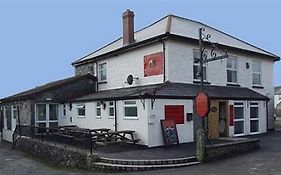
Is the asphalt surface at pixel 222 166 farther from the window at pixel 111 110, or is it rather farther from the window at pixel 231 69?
the window at pixel 231 69

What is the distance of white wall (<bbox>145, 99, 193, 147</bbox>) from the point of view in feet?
50.8

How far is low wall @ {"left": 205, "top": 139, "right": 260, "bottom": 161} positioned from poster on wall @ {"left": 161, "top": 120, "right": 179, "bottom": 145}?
9.16 feet

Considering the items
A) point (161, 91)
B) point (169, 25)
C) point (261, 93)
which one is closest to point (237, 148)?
point (161, 91)

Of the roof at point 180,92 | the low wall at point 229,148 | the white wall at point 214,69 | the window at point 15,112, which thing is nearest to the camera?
the low wall at point 229,148

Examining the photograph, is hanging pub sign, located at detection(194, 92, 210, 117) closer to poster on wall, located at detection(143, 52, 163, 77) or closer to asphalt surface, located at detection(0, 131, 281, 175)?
asphalt surface, located at detection(0, 131, 281, 175)

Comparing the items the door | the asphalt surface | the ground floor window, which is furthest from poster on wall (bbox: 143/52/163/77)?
the ground floor window

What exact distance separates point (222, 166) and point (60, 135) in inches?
409

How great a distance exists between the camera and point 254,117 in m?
21.5

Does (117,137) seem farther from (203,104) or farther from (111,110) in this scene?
(203,104)

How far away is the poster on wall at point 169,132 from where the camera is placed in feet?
51.5

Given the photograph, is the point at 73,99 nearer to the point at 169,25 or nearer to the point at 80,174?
the point at 169,25

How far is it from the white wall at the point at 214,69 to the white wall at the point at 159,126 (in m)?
1.67

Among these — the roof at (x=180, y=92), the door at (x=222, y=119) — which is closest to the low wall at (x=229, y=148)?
the roof at (x=180, y=92)

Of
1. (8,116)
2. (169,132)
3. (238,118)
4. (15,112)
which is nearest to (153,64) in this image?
(169,132)
